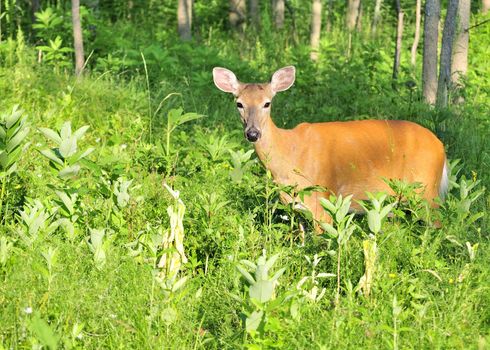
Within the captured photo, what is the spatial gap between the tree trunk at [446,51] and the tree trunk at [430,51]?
0.14 metres

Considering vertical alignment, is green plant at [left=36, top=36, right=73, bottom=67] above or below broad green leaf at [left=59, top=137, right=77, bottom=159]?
below

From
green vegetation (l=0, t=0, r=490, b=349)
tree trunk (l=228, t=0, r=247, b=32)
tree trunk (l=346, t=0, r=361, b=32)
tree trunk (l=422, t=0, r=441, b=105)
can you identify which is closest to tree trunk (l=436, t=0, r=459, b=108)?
tree trunk (l=422, t=0, r=441, b=105)

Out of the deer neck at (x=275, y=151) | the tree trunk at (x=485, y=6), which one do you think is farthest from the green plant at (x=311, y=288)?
the tree trunk at (x=485, y=6)

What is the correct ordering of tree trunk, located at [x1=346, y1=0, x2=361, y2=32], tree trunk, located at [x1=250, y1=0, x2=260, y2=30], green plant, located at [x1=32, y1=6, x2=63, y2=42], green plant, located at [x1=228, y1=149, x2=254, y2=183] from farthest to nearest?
tree trunk, located at [x1=346, y1=0, x2=361, y2=32], tree trunk, located at [x1=250, y1=0, x2=260, y2=30], green plant, located at [x1=32, y1=6, x2=63, y2=42], green plant, located at [x1=228, y1=149, x2=254, y2=183]

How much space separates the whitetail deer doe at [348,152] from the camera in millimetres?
6660

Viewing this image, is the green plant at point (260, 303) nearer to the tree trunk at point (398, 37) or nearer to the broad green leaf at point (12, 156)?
the broad green leaf at point (12, 156)

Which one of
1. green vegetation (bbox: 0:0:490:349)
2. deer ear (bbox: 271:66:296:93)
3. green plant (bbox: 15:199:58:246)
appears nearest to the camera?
green vegetation (bbox: 0:0:490:349)

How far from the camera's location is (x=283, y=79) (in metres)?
7.18

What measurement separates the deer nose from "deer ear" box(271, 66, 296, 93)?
793 mm

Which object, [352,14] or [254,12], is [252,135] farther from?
[352,14]

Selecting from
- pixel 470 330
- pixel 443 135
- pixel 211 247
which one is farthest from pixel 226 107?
pixel 470 330

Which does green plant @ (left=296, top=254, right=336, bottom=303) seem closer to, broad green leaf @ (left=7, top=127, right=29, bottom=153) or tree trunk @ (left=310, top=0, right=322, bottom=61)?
broad green leaf @ (left=7, top=127, right=29, bottom=153)

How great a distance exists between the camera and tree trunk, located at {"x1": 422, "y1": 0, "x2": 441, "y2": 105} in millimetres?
9570

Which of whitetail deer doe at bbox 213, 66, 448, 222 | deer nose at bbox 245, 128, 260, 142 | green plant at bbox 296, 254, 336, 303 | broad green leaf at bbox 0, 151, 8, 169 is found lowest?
whitetail deer doe at bbox 213, 66, 448, 222
